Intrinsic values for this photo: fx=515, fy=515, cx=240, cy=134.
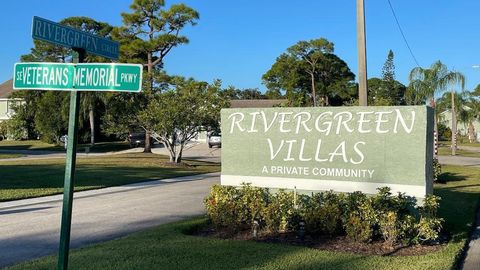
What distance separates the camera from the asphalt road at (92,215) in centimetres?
785

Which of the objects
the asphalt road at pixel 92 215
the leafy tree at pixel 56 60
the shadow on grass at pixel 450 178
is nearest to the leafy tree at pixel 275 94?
the leafy tree at pixel 56 60

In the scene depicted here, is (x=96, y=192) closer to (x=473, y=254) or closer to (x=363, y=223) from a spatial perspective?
(x=363, y=223)

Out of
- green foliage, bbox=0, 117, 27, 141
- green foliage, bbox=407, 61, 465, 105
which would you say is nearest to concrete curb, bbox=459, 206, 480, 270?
green foliage, bbox=407, 61, 465, 105

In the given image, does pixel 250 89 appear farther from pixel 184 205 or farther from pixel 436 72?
pixel 184 205

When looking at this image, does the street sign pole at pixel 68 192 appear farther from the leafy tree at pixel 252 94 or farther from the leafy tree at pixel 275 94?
the leafy tree at pixel 252 94

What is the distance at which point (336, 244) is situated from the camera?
7512mm

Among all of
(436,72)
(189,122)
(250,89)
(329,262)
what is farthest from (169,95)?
(250,89)

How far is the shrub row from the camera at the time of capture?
745 centimetres

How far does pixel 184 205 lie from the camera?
12109 millimetres

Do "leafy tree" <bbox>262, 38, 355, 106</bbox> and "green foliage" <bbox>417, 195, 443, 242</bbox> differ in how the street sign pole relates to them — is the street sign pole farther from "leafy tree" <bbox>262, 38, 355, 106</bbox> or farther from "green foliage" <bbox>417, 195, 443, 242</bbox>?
"leafy tree" <bbox>262, 38, 355, 106</bbox>

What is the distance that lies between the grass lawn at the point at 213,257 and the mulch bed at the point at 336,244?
261 mm

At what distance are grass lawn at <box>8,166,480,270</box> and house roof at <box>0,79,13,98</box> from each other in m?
65.0

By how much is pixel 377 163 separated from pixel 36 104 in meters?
49.6

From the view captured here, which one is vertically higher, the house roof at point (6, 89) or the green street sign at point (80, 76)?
the house roof at point (6, 89)
